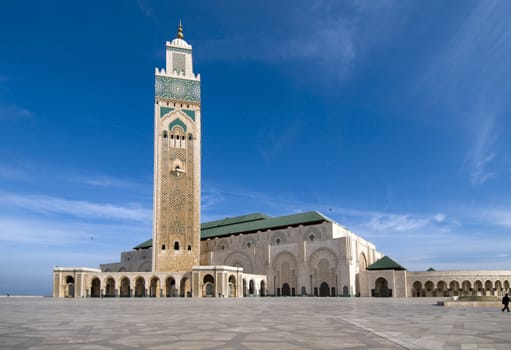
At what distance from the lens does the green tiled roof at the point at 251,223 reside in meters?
49.2

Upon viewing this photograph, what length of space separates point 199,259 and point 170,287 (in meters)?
3.85

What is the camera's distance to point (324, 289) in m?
43.9

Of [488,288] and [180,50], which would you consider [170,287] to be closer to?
[180,50]

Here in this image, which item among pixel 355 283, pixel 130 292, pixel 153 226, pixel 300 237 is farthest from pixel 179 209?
pixel 355 283

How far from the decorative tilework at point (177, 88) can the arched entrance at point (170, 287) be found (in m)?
18.0

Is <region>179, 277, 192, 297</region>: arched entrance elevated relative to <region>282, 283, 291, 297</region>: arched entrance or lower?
elevated

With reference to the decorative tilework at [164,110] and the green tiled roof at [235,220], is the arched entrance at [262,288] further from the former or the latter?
the decorative tilework at [164,110]

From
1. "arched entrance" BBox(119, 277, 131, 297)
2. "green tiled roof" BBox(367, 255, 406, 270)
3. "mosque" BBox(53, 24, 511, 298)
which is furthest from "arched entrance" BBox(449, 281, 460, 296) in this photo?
"arched entrance" BBox(119, 277, 131, 297)

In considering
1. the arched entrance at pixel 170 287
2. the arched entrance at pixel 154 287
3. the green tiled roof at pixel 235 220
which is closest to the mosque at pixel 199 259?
the arched entrance at pixel 154 287

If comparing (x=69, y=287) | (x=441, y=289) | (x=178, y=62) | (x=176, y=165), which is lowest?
(x=441, y=289)

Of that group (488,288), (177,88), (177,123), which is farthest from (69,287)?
(488,288)

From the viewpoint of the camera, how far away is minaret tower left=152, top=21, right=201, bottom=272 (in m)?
45.0

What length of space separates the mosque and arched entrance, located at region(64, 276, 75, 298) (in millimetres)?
91

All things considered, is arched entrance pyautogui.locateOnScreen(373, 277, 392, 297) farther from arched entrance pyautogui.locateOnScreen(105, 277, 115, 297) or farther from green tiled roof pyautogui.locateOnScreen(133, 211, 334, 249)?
arched entrance pyautogui.locateOnScreen(105, 277, 115, 297)
